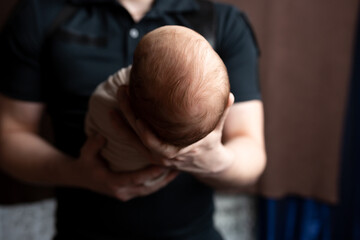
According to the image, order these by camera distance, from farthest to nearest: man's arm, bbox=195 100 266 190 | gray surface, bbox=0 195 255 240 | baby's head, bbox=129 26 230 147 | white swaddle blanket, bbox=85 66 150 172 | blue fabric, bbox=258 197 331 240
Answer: blue fabric, bbox=258 197 331 240
gray surface, bbox=0 195 255 240
man's arm, bbox=195 100 266 190
white swaddle blanket, bbox=85 66 150 172
baby's head, bbox=129 26 230 147

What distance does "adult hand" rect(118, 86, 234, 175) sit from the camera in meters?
0.40

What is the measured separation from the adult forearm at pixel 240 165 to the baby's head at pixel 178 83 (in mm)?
184

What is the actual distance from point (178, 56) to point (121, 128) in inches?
5.9

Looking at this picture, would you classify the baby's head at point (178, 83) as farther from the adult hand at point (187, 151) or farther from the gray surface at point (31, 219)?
the gray surface at point (31, 219)

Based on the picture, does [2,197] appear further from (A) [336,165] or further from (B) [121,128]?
(A) [336,165]

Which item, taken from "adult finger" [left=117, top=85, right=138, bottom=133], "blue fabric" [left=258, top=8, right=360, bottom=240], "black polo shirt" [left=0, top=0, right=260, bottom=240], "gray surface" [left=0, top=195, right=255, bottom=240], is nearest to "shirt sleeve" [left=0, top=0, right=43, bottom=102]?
"black polo shirt" [left=0, top=0, right=260, bottom=240]

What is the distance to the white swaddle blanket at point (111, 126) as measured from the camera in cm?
48

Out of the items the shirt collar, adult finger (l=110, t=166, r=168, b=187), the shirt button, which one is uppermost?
the shirt collar

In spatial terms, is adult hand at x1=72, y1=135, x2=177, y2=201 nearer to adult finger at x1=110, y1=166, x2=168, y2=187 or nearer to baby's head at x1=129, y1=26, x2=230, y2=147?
adult finger at x1=110, y1=166, x2=168, y2=187

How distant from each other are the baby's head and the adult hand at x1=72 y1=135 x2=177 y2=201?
0.14 m

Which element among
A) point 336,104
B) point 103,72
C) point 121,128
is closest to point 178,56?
point 121,128

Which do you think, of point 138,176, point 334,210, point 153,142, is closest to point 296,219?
point 334,210

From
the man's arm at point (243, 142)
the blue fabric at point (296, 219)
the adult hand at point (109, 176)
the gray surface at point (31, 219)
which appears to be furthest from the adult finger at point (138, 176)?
the blue fabric at point (296, 219)

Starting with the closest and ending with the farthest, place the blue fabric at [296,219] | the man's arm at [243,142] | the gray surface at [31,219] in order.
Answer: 1. the man's arm at [243,142]
2. the gray surface at [31,219]
3. the blue fabric at [296,219]
